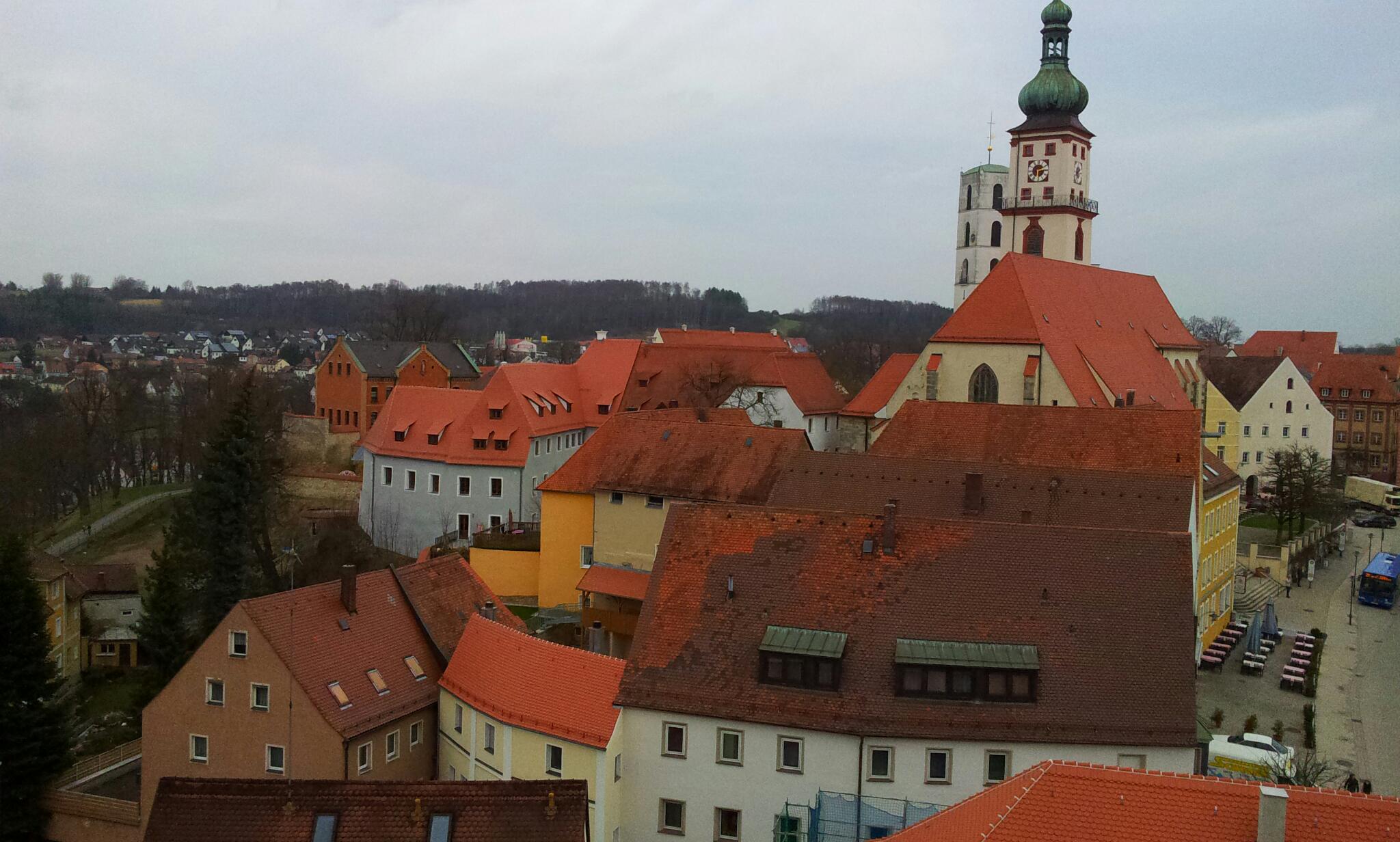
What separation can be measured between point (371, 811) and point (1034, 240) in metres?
58.5

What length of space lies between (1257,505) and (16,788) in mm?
64172

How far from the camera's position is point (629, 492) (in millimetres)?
37250

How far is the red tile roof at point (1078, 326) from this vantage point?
4925 centimetres

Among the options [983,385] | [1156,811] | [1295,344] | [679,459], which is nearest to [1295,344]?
[1295,344]

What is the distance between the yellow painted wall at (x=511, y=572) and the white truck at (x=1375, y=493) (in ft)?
191

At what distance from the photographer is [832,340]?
446 feet

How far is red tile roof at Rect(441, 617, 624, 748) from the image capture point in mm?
23266

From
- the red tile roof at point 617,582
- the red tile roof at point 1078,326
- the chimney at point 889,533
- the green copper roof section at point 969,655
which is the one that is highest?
the red tile roof at point 1078,326

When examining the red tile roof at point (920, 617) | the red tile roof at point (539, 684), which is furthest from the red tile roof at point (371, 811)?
the red tile roof at point (920, 617)

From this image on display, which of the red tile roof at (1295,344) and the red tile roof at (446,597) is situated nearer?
the red tile roof at (446,597)

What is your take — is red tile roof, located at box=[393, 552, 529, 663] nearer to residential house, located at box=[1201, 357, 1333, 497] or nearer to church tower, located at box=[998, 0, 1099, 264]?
church tower, located at box=[998, 0, 1099, 264]

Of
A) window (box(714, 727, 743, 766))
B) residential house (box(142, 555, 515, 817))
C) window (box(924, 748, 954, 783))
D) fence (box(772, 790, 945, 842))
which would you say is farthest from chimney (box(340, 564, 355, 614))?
window (box(924, 748, 954, 783))

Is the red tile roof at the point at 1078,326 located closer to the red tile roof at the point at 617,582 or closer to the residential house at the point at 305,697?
the red tile roof at the point at 617,582

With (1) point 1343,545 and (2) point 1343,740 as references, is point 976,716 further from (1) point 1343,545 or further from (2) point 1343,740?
(1) point 1343,545
